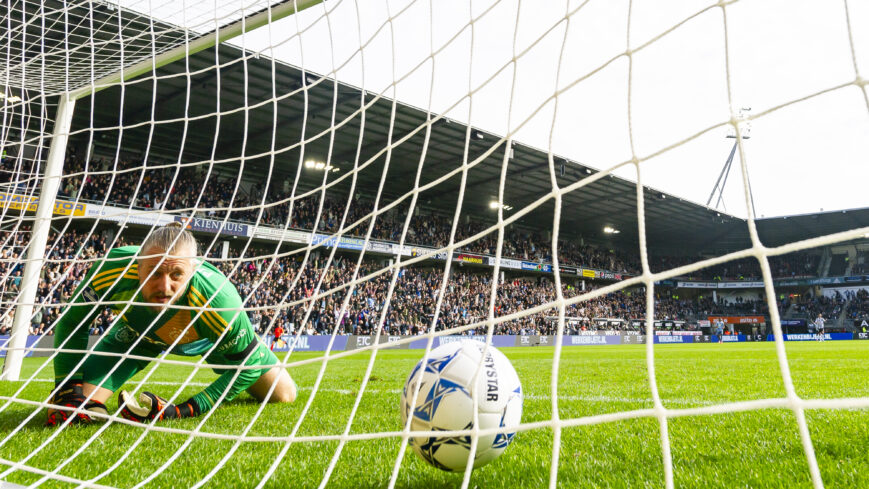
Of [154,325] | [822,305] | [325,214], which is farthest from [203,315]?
[822,305]

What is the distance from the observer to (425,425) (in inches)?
67.6

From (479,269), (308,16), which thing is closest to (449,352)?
(308,16)

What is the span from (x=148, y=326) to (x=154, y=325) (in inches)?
1.2

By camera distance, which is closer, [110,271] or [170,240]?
Answer: [170,240]

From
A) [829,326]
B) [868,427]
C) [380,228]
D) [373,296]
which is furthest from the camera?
[829,326]

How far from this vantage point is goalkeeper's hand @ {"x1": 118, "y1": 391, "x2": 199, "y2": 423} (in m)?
2.73

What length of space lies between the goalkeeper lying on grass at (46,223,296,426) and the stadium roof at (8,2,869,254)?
2264mm

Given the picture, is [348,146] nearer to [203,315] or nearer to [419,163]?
[419,163]

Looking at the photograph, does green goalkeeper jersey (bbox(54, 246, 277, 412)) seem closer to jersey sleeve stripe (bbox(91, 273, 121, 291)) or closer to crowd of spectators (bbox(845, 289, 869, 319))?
jersey sleeve stripe (bbox(91, 273, 121, 291))

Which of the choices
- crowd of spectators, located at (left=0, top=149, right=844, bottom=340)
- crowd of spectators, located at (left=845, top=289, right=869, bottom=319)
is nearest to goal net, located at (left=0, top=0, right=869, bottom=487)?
crowd of spectators, located at (left=0, top=149, right=844, bottom=340)

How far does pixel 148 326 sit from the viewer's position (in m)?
3.01

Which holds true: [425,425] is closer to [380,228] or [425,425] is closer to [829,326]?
[380,228]

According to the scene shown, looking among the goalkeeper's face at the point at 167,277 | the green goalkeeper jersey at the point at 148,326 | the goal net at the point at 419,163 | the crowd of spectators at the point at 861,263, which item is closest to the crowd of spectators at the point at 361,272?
the crowd of spectators at the point at 861,263

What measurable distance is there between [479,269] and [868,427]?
24.2 metres
